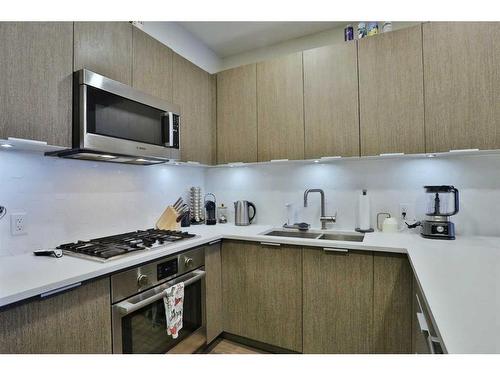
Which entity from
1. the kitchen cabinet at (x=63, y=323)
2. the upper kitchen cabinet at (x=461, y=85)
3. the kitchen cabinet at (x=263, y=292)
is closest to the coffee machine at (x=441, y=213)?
the upper kitchen cabinet at (x=461, y=85)

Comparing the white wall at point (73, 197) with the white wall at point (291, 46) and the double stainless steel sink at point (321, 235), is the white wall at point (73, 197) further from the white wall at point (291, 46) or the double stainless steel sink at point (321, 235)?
the white wall at point (291, 46)

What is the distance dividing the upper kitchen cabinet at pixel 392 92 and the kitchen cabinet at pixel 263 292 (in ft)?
3.19

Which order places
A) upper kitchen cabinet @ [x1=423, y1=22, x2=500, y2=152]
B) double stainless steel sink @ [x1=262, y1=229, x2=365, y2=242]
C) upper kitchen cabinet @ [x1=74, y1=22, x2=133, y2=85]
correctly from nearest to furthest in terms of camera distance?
upper kitchen cabinet @ [x1=74, y1=22, x2=133, y2=85] → upper kitchen cabinet @ [x1=423, y1=22, x2=500, y2=152] → double stainless steel sink @ [x1=262, y1=229, x2=365, y2=242]

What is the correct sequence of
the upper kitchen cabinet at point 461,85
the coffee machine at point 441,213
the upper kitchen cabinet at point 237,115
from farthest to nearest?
the upper kitchen cabinet at point 237,115, the coffee machine at point 441,213, the upper kitchen cabinet at point 461,85

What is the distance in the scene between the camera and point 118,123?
152 cm

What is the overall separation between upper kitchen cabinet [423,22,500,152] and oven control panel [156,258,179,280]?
5.68 feet

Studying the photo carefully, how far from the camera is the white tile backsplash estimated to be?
4.72ft

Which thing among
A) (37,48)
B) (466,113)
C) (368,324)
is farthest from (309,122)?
(37,48)

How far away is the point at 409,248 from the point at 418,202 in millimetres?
665

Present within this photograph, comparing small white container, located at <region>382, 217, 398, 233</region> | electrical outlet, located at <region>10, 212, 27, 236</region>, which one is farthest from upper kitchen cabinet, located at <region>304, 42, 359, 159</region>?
electrical outlet, located at <region>10, 212, 27, 236</region>

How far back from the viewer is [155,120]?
1772 millimetres

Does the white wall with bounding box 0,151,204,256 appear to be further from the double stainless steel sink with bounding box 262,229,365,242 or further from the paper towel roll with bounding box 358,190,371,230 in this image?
the paper towel roll with bounding box 358,190,371,230

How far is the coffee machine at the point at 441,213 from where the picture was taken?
1.67m

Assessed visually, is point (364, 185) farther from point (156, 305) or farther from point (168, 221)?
point (156, 305)
